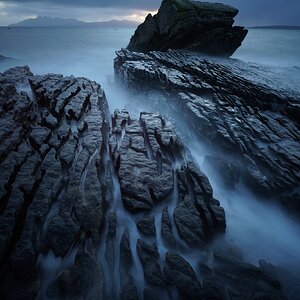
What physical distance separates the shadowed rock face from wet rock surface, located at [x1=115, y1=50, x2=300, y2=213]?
15.0 feet

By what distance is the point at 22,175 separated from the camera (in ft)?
17.3

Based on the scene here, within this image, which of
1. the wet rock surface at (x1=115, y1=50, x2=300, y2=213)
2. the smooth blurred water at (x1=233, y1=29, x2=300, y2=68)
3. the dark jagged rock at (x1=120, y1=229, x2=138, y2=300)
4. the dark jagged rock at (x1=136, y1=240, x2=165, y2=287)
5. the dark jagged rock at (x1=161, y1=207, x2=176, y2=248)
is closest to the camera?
the dark jagged rock at (x1=120, y1=229, x2=138, y2=300)

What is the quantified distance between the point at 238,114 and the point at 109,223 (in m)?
6.49

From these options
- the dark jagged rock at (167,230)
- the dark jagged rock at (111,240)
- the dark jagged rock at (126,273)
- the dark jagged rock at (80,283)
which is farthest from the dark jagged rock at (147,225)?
the dark jagged rock at (80,283)

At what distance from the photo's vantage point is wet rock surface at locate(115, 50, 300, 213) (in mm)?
6434

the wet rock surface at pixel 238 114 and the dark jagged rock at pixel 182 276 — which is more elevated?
the wet rock surface at pixel 238 114

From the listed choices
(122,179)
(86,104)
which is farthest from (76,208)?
(86,104)

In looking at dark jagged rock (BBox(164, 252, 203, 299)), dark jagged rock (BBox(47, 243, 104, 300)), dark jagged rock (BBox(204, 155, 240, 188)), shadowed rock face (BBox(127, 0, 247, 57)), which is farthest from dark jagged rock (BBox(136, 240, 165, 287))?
shadowed rock face (BBox(127, 0, 247, 57))

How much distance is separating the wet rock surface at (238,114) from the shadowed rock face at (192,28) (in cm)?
456

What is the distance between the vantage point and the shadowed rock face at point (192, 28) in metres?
16.8

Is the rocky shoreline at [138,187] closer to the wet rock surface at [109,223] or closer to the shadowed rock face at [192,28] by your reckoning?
the wet rock surface at [109,223]

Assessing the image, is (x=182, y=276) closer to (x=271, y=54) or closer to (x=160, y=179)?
(x=160, y=179)

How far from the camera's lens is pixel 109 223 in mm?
4762

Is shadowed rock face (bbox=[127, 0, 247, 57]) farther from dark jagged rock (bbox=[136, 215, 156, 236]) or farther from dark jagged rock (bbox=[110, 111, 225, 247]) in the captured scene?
dark jagged rock (bbox=[136, 215, 156, 236])
